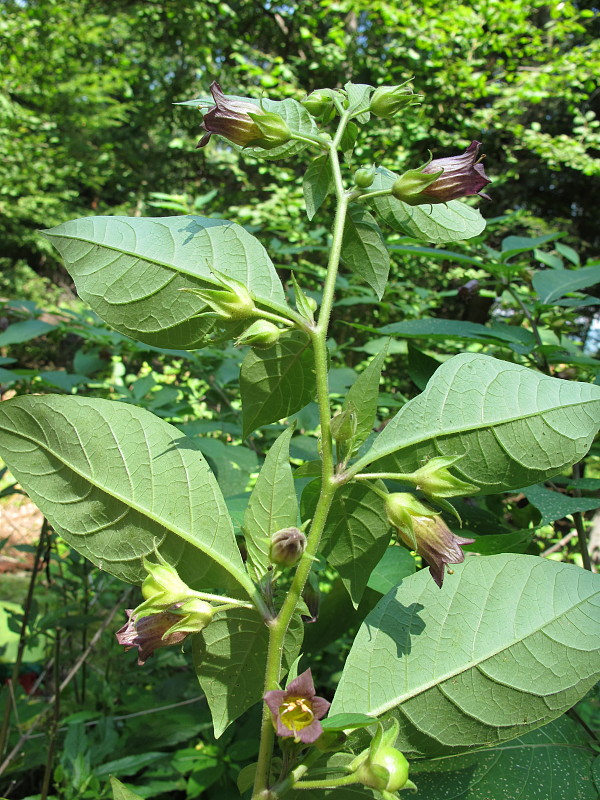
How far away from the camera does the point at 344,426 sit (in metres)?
0.53

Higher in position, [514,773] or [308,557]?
[308,557]

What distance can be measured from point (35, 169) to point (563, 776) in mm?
12931

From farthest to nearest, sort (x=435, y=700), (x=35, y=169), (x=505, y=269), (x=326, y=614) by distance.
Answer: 1. (x=35, y=169)
2. (x=505, y=269)
3. (x=326, y=614)
4. (x=435, y=700)

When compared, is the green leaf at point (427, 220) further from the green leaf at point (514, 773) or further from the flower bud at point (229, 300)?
the green leaf at point (514, 773)

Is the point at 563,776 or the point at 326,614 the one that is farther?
the point at 326,614

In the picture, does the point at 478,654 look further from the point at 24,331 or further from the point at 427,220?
the point at 24,331

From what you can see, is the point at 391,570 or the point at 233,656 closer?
the point at 233,656

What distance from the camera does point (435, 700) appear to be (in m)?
0.54

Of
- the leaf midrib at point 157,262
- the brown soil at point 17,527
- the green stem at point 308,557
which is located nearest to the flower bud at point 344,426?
the green stem at point 308,557

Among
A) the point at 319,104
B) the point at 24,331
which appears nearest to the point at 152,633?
the point at 319,104

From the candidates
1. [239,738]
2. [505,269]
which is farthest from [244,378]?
[239,738]

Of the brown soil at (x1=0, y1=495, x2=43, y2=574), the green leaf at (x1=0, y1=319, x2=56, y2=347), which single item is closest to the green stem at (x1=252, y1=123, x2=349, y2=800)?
the green leaf at (x1=0, y1=319, x2=56, y2=347)

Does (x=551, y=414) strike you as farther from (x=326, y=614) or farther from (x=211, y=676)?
(x=326, y=614)

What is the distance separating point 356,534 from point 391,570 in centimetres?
17
